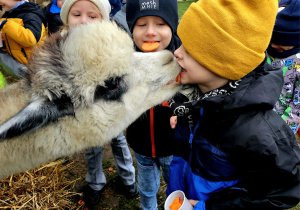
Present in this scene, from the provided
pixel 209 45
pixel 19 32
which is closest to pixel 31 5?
pixel 19 32

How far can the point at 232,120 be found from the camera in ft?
4.30

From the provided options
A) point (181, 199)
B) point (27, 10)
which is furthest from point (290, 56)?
point (27, 10)

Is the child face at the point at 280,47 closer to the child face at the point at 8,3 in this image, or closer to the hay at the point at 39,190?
the hay at the point at 39,190

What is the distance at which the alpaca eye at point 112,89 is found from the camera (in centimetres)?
162

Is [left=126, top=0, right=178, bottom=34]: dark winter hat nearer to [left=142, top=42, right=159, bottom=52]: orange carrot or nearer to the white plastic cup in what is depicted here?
[left=142, top=42, right=159, bottom=52]: orange carrot

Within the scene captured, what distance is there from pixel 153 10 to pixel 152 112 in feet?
2.75

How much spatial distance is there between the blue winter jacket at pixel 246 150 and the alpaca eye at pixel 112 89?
0.56m

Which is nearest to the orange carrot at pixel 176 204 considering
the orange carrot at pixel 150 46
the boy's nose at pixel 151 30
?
the orange carrot at pixel 150 46

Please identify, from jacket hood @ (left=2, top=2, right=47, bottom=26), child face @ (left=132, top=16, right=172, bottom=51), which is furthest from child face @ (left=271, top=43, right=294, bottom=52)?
jacket hood @ (left=2, top=2, right=47, bottom=26)

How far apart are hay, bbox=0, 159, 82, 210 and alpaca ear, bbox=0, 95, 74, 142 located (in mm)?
1736

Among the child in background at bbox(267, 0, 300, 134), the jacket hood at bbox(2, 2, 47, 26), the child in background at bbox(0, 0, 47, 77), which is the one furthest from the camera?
the jacket hood at bbox(2, 2, 47, 26)

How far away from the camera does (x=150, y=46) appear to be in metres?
1.96

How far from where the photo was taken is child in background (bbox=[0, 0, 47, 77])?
3.25m

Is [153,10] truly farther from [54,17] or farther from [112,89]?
[54,17]
